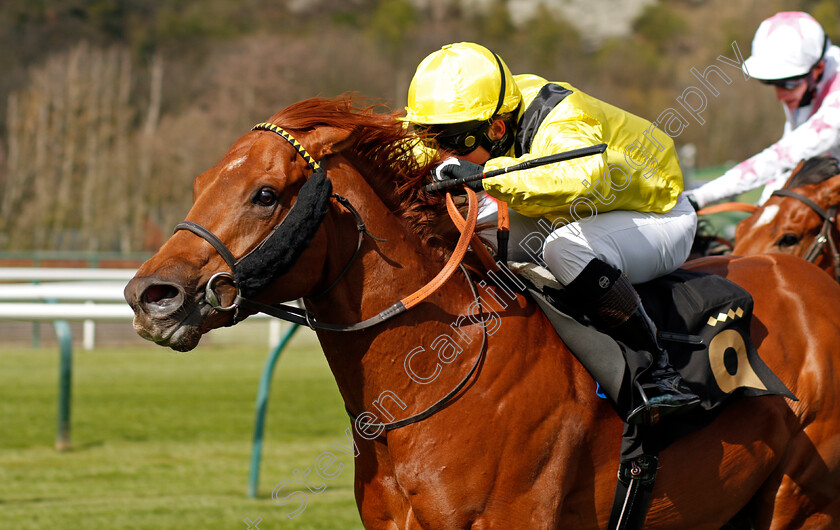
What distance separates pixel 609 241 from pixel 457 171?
58 centimetres

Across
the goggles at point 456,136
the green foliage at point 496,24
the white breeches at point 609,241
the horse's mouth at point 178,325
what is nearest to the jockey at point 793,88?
the white breeches at point 609,241

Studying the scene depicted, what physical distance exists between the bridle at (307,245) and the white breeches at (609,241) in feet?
0.79

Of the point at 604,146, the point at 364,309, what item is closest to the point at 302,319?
the point at 364,309

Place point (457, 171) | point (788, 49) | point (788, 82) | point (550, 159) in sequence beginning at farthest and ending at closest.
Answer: point (788, 82)
point (788, 49)
point (457, 171)
point (550, 159)

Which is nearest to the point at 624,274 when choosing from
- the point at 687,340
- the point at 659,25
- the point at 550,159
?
the point at 687,340

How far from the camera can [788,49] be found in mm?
4574

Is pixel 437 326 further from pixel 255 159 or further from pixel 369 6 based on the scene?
pixel 369 6

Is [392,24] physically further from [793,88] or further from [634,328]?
[634,328]

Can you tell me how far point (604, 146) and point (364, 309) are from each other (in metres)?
0.88

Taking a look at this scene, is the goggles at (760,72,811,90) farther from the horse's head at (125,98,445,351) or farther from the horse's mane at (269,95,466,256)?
the horse's head at (125,98,445,351)

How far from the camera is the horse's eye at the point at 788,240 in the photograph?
4504 mm

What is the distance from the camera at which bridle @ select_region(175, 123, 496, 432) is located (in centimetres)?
252

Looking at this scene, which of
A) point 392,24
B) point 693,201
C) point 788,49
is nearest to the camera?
point 693,201

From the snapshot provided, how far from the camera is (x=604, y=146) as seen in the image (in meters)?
2.68
